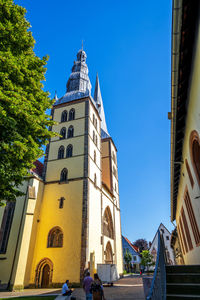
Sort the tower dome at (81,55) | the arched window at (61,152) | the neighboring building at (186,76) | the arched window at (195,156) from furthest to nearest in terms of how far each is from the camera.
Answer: the tower dome at (81,55) < the arched window at (61,152) < the arched window at (195,156) < the neighboring building at (186,76)

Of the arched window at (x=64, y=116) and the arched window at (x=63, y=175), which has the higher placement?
the arched window at (x=64, y=116)

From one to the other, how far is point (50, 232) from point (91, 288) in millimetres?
11722

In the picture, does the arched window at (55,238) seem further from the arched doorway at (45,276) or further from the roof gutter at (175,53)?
the roof gutter at (175,53)

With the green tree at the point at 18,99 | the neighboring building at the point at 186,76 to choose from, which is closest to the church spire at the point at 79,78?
the green tree at the point at 18,99

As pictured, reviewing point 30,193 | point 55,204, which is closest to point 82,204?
point 55,204

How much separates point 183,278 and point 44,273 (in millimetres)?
15480

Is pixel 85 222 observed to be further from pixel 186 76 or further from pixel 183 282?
pixel 186 76

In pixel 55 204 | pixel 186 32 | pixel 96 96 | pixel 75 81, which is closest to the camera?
pixel 186 32

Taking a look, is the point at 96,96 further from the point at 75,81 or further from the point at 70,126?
the point at 70,126

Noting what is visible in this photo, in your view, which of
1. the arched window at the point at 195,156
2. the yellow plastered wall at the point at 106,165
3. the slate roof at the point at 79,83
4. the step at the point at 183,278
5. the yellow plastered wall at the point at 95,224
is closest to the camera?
the step at the point at 183,278

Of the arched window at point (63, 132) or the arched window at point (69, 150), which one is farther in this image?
the arched window at point (63, 132)

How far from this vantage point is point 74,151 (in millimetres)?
22344

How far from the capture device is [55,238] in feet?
59.4

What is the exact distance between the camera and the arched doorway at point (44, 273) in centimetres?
1658
